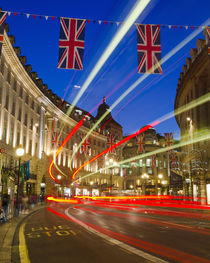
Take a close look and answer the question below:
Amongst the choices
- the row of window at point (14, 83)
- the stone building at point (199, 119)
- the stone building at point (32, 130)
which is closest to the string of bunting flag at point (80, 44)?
the stone building at point (32, 130)

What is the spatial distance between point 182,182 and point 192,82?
19.3 meters

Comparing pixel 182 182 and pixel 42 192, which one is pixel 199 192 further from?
pixel 42 192

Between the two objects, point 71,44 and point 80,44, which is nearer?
point 71,44

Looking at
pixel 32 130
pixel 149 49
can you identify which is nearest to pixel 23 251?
pixel 149 49

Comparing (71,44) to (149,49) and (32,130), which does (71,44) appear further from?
(32,130)

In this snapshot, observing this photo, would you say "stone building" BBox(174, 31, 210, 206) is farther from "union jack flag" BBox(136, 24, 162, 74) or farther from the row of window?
the row of window

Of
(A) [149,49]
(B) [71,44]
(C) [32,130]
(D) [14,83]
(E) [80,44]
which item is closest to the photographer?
(B) [71,44]

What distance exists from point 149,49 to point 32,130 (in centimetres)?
3786

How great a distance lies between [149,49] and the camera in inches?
671

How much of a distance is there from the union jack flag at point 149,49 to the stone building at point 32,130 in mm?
16308

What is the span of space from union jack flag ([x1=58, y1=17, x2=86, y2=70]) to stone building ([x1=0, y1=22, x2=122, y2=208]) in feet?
46.3

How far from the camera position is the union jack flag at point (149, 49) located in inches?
658

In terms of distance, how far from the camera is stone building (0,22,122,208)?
37750 mm

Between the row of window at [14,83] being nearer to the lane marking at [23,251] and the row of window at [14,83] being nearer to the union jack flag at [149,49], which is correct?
the union jack flag at [149,49]
